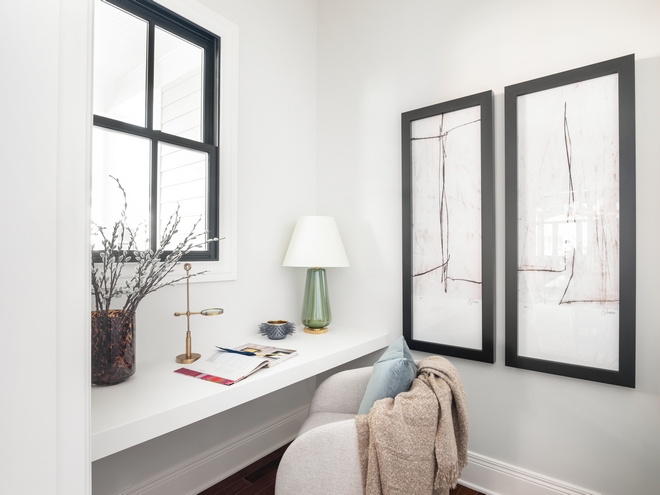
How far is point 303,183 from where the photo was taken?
2.49 meters

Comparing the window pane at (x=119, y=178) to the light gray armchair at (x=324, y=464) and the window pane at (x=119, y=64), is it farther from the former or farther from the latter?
the light gray armchair at (x=324, y=464)

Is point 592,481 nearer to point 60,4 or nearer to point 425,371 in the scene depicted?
point 425,371

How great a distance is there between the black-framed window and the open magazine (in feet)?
1.74

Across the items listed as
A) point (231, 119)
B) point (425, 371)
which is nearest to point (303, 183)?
point (231, 119)

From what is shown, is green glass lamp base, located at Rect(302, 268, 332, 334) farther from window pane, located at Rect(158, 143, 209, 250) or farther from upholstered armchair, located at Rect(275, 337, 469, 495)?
upholstered armchair, located at Rect(275, 337, 469, 495)

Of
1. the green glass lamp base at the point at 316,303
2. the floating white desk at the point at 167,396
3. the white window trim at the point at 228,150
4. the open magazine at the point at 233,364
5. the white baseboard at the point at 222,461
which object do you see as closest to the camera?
the floating white desk at the point at 167,396

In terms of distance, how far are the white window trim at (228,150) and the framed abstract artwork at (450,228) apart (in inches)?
36.0

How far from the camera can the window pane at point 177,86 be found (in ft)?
6.03

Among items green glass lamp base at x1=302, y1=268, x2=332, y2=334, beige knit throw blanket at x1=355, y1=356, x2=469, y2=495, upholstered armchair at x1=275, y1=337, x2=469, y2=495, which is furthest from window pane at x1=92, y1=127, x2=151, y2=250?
beige knit throw blanket at x1=355, y1=356, x2=469, y2=495

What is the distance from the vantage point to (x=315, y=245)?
83.7 inches

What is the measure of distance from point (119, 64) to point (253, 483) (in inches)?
81.5

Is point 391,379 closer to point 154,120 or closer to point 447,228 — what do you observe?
point 447,228

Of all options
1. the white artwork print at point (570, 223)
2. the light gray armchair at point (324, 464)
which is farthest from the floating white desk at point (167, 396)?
the white artwork print at point (570, 223)

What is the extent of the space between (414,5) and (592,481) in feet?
8.07
